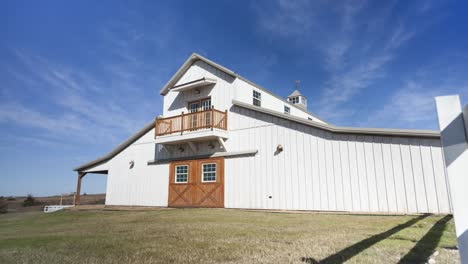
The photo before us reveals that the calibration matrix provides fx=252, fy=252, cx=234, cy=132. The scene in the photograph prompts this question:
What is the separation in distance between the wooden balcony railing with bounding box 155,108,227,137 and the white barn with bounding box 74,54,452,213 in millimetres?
54

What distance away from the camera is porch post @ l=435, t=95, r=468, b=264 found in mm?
1261

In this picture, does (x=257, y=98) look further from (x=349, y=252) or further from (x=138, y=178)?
(x=349, y=252)

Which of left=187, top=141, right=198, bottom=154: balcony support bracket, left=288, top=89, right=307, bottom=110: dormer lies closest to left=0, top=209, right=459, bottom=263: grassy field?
left=187, top=141, right=198, bottom=154: balcony support bracket

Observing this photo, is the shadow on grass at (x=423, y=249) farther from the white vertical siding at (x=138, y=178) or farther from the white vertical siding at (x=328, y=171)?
the white vertical siding at (x=138, y=178)

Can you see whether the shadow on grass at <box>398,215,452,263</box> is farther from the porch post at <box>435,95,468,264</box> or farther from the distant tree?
the distant tree

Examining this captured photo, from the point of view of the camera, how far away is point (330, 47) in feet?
56.3

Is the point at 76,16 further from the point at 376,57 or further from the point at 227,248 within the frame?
the point at 376,57

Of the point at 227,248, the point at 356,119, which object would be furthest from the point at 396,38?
the point at 227,248

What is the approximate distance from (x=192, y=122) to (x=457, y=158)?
12575 mm

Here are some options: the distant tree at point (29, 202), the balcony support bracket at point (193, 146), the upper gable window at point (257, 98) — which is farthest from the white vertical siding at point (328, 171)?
the distant tree at point (29, 202)

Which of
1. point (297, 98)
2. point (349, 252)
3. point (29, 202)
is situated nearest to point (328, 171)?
point (349, 252)

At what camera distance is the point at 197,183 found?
42.3 ft

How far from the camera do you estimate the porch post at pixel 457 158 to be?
1261 mm

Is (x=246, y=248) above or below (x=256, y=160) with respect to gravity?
below
